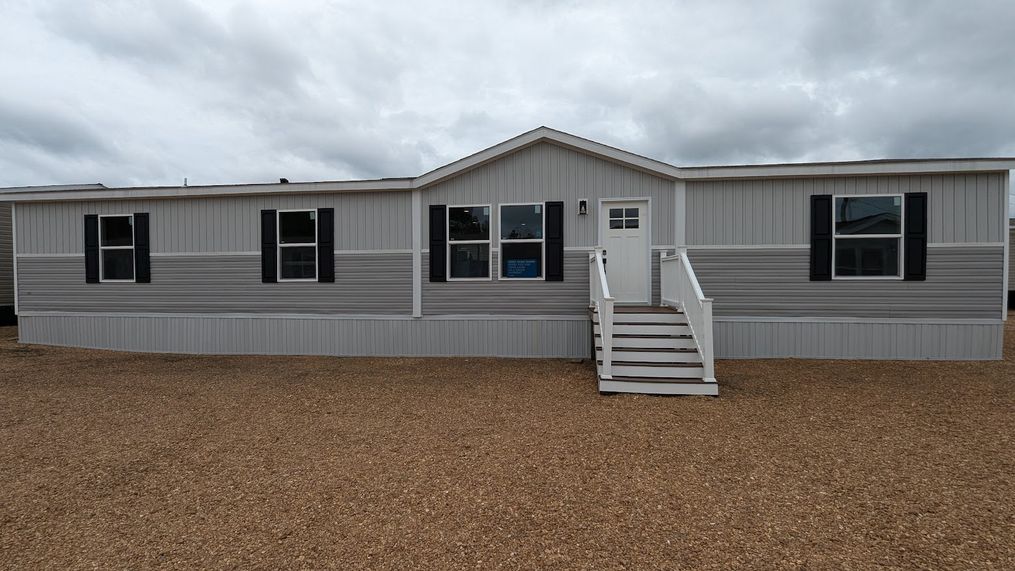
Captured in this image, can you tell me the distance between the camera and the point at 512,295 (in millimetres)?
8344

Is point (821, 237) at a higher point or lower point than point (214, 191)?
lower

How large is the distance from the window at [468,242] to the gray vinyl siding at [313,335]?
2.92 feet

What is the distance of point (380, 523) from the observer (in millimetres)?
2746

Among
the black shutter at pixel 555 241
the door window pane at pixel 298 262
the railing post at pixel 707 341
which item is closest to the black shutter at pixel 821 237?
the railing post at pixel 707 341

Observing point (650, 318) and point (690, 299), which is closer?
point (690, 299)

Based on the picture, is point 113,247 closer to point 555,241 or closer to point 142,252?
point 142,252

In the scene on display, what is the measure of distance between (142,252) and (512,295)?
720cm

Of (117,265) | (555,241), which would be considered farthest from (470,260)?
(117,265)

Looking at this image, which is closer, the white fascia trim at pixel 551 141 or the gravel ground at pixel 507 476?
the gravel ground at pixel 507 476

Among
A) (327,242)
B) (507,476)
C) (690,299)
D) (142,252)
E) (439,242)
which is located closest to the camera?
(507,476)

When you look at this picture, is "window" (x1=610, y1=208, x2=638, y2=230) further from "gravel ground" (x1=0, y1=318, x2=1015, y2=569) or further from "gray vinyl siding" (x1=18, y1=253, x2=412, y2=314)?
"gray vinyl siding" (x1=18, y1=253, x2=412, y2=314)

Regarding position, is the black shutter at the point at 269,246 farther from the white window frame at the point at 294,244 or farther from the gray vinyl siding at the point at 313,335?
the gray vinyl siding at the point at 313,335

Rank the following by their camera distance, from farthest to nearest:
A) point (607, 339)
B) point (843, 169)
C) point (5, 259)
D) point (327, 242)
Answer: point (5, 259) → point (327, 242) → point (843, 169) → point (607, 339)

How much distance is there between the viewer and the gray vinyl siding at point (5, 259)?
43.7 ft
